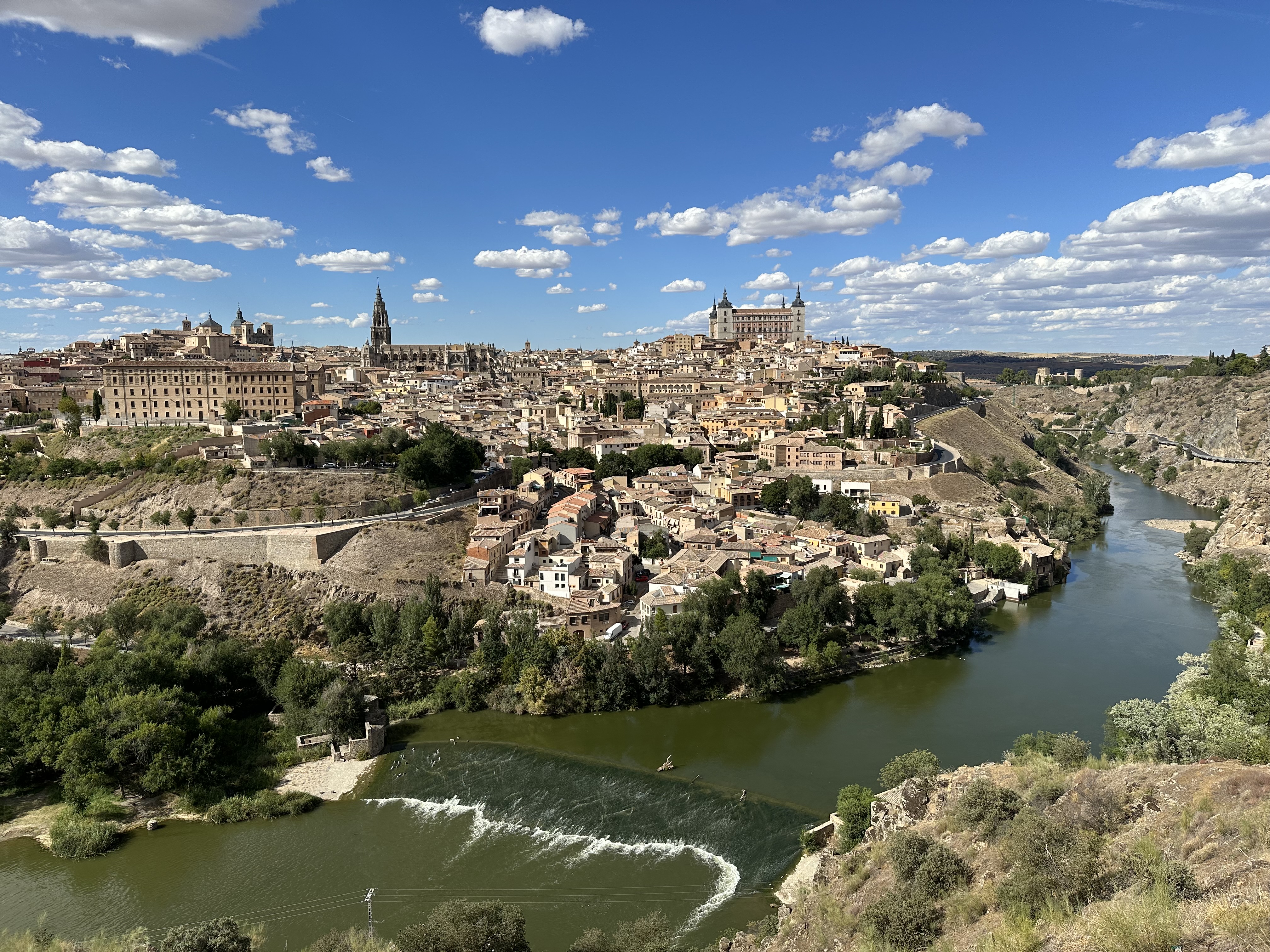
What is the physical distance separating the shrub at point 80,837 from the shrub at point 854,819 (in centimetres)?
1135

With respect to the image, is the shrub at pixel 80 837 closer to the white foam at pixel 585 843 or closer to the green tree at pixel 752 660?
the white foam at pixel 585 843

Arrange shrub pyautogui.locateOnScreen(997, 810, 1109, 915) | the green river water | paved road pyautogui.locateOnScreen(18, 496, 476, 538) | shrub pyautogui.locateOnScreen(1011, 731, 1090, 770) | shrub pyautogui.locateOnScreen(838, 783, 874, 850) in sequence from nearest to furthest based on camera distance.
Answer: shrub pyautogui.locateOnScreen(997, 810, 1109, 915) < shrub pyautogui.locateOnScreen(1011, 731, 1090, 770) < shrub pyautogui.locateOnScreen(838, 783, 874, 850) < the green river water < paved road pyautogui.locateOnScreen(18, 496, 476, 538)

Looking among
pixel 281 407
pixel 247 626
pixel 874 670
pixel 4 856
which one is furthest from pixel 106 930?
pixel 281 407

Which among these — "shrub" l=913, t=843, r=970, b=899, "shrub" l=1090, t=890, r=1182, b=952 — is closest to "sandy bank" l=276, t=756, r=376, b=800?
"shrub" l=913, t=843, r=970, b=899

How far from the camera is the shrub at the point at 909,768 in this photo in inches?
429

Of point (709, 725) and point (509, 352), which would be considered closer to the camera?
point (709, 725)

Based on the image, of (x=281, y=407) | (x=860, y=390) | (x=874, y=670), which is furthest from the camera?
(x=860, y=390)

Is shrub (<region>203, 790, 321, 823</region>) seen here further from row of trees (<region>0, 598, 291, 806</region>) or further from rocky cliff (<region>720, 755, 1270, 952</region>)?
rocky cliff (<region>720, 755, 1270, 952</region>)

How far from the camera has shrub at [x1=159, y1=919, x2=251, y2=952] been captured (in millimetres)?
7543

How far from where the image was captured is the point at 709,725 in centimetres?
1581

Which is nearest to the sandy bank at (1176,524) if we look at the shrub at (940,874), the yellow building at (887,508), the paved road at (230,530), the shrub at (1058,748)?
the yellow building at (887,508)

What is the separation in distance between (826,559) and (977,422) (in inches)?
1036

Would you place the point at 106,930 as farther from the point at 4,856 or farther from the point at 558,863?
the point at 558,863

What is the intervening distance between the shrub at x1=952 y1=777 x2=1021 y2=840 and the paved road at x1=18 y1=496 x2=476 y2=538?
1787cm
